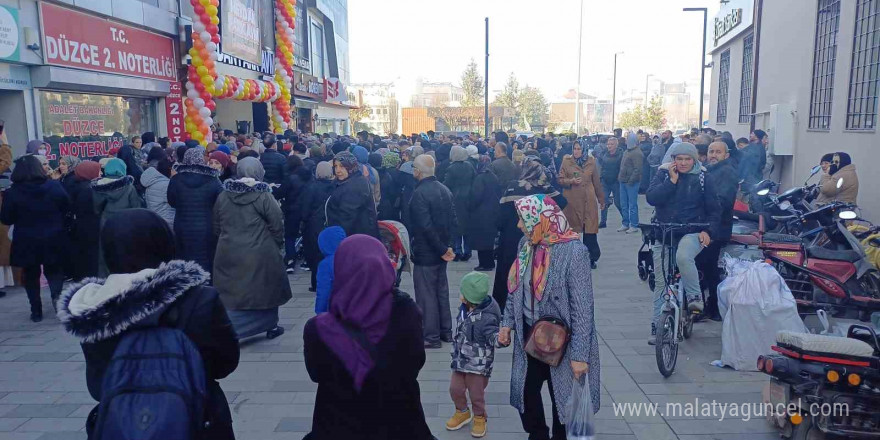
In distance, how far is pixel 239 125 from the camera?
849 inches

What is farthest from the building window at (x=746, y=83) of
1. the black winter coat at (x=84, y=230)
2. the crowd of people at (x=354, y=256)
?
the black winter coat at (x=84, y=230)

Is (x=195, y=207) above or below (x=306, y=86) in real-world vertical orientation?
below

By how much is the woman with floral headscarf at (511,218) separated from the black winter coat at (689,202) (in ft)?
3.44

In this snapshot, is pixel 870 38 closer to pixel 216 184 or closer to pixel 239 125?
pixel 216 184

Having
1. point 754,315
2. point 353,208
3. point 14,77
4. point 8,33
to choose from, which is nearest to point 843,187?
point 754,315

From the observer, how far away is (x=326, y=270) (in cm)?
503

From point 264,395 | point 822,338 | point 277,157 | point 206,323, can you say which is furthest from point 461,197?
point 206,323

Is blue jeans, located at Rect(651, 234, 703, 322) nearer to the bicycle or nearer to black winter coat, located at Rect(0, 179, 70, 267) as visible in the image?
the bicycle

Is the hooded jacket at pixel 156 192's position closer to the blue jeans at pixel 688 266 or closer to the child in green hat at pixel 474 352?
the child in green hat at pixel 474 352

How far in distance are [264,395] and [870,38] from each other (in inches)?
457

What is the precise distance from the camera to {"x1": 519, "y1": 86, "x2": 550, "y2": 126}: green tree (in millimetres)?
68000

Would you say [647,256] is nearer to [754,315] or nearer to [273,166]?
[754,315]

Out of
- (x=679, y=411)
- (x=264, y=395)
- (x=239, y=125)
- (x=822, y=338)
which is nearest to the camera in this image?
(x=822, y=338)

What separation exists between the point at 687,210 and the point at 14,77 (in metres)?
10.3
